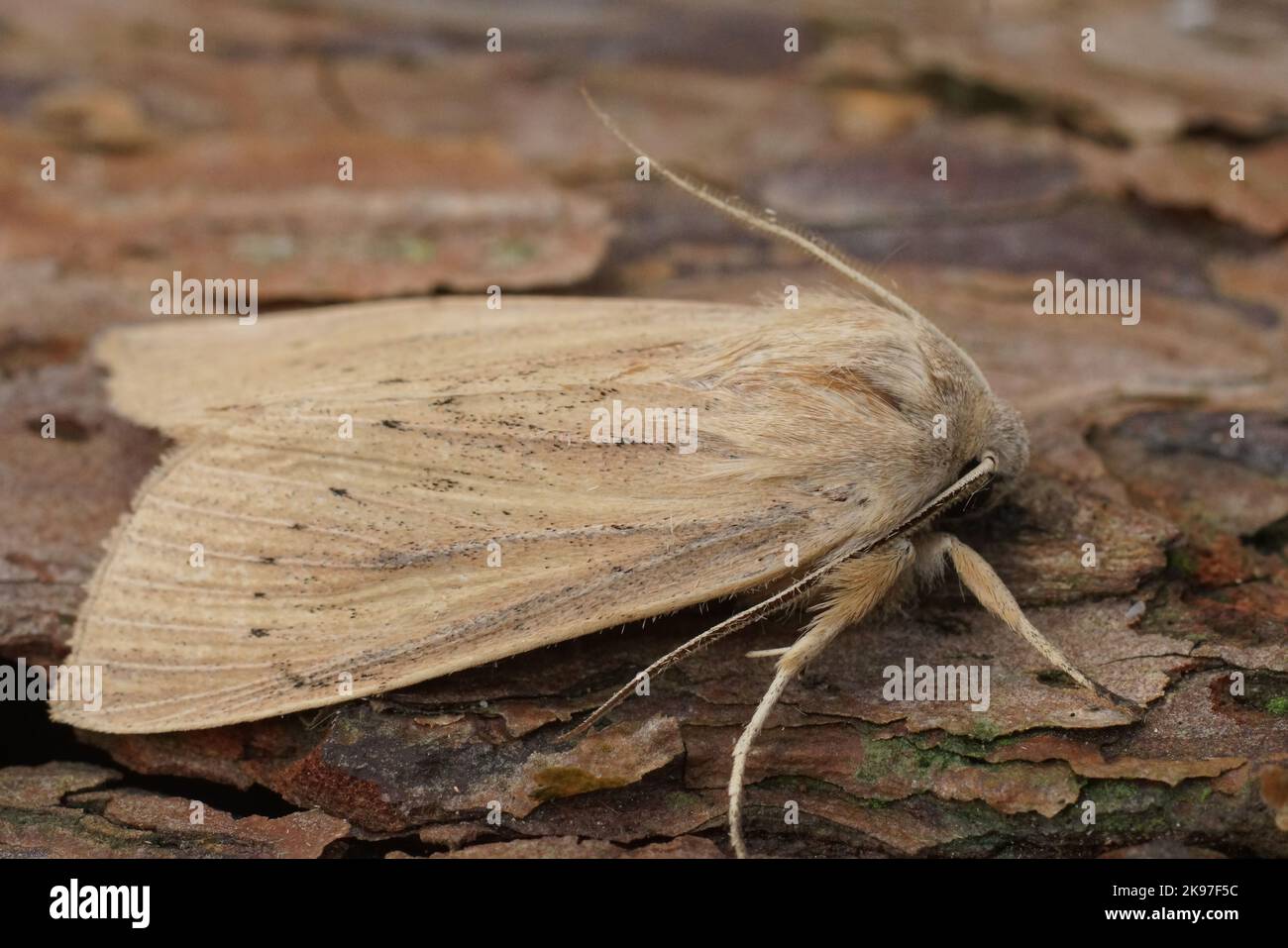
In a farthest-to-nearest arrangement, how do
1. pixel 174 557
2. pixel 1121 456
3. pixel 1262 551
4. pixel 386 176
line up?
pixel 386 176 → pixel 1121 456 → pixel 1262 551 → pixel 174 557

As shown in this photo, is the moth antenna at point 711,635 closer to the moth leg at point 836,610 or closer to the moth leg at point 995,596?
the moth leg at point 836,610

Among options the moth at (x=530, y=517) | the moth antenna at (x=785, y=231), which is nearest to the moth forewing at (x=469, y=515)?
the moth at (x=530, y=517)

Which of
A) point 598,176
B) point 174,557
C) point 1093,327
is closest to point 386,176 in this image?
point 598,176

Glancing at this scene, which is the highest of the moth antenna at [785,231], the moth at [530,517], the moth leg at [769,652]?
the moth antenna at [785,231]

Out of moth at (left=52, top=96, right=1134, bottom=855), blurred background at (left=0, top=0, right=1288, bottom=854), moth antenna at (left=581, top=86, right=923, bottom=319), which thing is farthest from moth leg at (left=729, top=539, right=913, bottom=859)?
moth antenna at (left=581, top=86, right=923, bottom=319)

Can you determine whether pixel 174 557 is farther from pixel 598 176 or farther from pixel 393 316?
pixel 598 176

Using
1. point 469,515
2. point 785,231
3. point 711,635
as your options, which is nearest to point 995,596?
point 711,635

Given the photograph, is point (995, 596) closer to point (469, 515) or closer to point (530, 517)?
point (530, 517)

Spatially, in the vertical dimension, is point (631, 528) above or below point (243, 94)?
below
